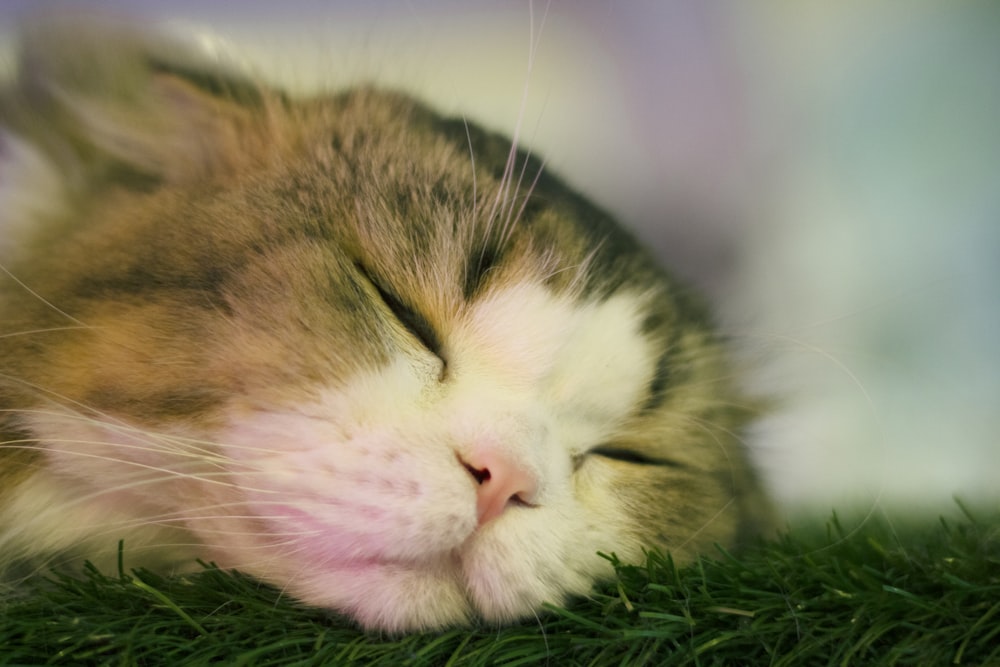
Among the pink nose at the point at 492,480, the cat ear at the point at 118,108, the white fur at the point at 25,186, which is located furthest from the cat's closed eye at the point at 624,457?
the white fur at the point at 25,186

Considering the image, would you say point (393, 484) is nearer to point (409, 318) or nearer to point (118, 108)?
point (409, 318)

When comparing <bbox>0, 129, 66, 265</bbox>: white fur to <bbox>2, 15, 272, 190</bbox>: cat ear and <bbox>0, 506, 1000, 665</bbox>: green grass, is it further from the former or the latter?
<bbox>0, 506, 1000, 665</bbox>: green grass

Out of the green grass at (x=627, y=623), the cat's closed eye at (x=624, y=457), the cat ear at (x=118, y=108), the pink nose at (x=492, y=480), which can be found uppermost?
the cat ear at (x=118, y=108)

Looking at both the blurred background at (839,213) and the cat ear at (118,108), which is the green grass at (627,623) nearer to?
the blurred background at (839,213)

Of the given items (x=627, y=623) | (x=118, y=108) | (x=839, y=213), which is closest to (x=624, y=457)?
(x=627, y=623)

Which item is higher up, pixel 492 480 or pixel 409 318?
pixel 409 318

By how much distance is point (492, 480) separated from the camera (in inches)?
24.8

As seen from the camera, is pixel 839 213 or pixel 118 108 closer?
pixel 118 108

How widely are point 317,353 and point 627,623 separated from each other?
37 cm

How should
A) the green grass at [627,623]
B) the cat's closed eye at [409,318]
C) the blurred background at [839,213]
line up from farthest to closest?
the blurred background at [839,213]
the cat's closed eye at [409,318]
the green grass at [627,623]

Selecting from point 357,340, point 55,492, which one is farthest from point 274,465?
point 55,492

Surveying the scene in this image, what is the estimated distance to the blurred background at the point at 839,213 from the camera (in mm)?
830

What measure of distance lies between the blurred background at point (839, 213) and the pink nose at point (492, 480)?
0.34m

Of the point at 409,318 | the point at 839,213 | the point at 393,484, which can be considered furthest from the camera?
the point at 839,213
